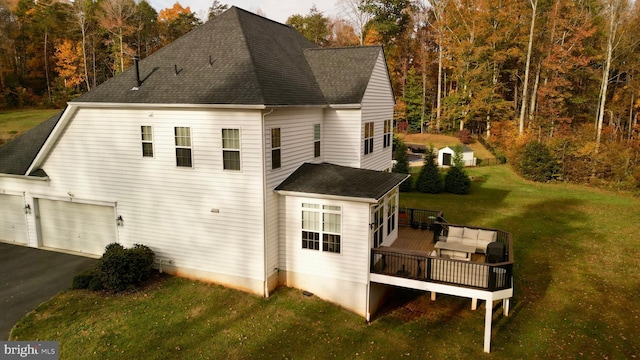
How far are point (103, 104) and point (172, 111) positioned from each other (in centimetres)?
287

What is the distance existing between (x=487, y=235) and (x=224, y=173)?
31.8 ft

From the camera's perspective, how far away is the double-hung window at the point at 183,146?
13.8 metres

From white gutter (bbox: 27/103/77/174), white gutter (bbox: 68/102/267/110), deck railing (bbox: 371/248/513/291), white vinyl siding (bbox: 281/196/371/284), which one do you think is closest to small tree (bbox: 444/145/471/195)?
deck railing (bbox: 371/248/513/291)

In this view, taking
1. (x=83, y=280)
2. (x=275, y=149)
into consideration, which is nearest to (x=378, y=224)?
(x=275, y=149)

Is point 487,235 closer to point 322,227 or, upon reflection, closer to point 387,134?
point 322,227

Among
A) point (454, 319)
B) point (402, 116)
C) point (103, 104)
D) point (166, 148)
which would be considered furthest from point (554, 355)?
point (402, 116)

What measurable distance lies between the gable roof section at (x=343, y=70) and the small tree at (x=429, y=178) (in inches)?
528

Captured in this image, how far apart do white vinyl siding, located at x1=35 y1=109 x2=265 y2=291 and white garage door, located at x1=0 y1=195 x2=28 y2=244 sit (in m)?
3.42

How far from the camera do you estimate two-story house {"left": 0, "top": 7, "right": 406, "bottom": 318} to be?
519 inches

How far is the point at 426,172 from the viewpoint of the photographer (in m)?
30.0

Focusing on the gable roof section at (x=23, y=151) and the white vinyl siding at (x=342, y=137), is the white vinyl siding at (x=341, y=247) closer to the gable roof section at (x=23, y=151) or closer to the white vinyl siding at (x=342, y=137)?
the white vinyl siding at (x=342, y=137)

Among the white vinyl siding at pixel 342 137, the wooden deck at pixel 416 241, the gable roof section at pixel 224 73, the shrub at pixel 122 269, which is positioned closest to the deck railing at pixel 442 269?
the wooden deck at pixel 416 241

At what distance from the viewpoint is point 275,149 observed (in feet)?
44.7

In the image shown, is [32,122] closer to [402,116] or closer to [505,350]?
[402,116]
